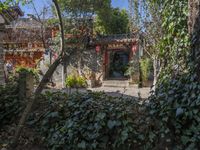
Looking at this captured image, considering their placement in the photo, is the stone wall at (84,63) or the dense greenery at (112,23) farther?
the dense greenery at (112,23)

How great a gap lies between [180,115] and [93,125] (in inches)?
45.6

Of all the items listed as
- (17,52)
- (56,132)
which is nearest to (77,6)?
(17,52)

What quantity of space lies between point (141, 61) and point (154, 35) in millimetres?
4217

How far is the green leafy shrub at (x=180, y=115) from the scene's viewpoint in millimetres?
3340

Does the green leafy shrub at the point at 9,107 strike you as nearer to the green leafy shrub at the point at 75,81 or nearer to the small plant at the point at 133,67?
the green leafy shrub at the point at 75,81

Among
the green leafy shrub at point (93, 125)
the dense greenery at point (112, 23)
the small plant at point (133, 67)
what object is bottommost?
the green leafy shrub at point (93, 125)

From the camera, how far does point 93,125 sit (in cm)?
379

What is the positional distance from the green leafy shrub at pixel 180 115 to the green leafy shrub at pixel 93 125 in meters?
0.25

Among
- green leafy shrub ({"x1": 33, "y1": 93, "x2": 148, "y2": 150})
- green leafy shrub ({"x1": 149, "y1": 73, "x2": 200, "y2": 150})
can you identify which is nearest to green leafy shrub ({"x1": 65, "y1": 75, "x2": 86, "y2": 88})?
green leafy shrub ({"x1": 33, "y1": 93, "x2": 148, "y2": 150})

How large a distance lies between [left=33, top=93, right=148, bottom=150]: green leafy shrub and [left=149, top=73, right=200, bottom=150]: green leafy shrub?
9.7 inches

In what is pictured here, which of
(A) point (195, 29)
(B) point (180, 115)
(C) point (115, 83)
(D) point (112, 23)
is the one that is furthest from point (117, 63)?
(B) point (180, 115)

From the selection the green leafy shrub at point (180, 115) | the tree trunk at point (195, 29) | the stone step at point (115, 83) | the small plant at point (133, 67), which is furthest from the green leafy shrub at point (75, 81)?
the green leafy shrub at point (180, 115)

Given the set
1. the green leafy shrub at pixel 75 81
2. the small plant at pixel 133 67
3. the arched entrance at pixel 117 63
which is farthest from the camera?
the arched entrance at pixel 117 63

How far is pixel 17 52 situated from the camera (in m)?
20.4
